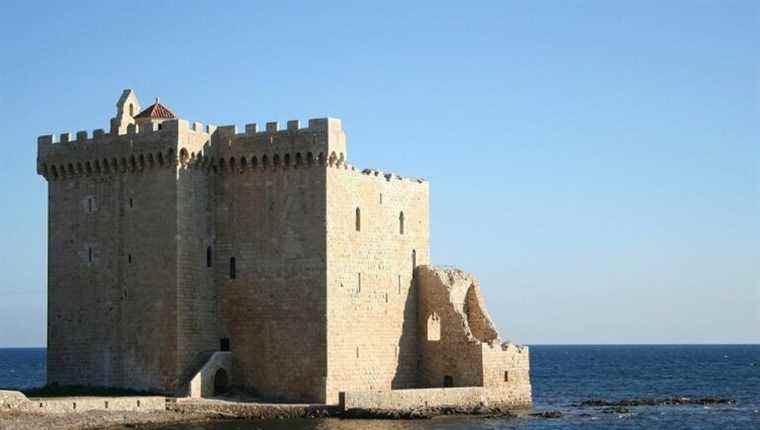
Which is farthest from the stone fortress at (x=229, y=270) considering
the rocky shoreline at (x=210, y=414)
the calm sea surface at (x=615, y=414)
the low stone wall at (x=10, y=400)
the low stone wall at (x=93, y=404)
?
the low stone wall at (x=10, y=400)

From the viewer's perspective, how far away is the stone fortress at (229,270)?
45.6 metres

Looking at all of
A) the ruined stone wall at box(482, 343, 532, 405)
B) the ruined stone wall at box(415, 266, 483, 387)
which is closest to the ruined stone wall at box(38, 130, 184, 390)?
the ruined stone wall at box(415, 266, 483, 387)

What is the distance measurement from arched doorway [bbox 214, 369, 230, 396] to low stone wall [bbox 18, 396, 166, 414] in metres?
2.99

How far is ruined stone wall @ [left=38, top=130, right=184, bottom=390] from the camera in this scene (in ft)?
151

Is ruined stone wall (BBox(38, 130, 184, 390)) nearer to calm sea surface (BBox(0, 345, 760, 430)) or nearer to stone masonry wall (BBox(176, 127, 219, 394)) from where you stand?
stone masonry wall (BBox(176, 127, 219, 394))

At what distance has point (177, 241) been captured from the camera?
150 feet

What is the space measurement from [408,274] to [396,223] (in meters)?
2.14

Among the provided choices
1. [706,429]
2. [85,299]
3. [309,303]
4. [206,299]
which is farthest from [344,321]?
[706,429]

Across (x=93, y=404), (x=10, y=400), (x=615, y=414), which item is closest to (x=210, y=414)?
(x=93, y=404)

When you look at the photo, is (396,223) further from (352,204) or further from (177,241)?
(177,241)

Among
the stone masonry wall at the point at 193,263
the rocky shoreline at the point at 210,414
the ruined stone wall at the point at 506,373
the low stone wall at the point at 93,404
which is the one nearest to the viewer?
the rocky shoreline at the point at 210,414

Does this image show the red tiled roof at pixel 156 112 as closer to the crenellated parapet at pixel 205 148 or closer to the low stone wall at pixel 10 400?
→ the crenellated parapet at pixel 205 148

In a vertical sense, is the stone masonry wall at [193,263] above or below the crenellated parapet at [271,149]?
below

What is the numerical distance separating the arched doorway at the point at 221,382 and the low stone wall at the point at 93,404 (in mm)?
2995
